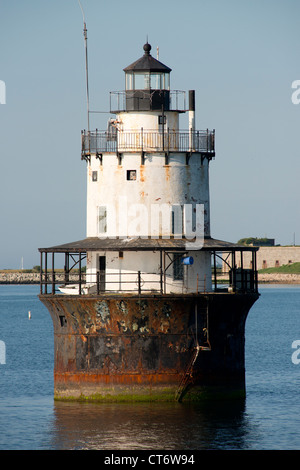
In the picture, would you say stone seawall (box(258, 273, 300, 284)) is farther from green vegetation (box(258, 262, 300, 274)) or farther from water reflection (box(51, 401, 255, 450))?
water reflection (box(51, 401, 255, 450))

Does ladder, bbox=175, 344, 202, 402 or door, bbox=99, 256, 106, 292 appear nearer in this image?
ladder, bbox=175, 344, 202, 402

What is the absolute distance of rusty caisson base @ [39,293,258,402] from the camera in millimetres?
41312

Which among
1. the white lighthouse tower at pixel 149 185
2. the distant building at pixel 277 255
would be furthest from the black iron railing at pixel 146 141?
the distant building at pixel 277 255

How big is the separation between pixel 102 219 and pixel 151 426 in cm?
944

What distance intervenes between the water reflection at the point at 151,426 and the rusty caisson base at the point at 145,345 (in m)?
0.63

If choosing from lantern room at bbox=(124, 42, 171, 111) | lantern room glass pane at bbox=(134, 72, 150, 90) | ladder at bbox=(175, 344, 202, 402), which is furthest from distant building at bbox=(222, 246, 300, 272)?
ladder at bbox=(175, 344, 202, 402)

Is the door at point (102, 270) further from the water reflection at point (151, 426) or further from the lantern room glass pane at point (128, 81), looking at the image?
the lantern room glass pane at point (128, 81)

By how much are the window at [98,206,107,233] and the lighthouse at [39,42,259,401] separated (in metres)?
0.04

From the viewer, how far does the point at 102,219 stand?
145ft

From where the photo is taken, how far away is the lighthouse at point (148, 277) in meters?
41.4

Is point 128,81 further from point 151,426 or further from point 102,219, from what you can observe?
point 151,426

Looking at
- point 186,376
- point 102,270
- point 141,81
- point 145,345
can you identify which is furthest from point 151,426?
point 141,81
